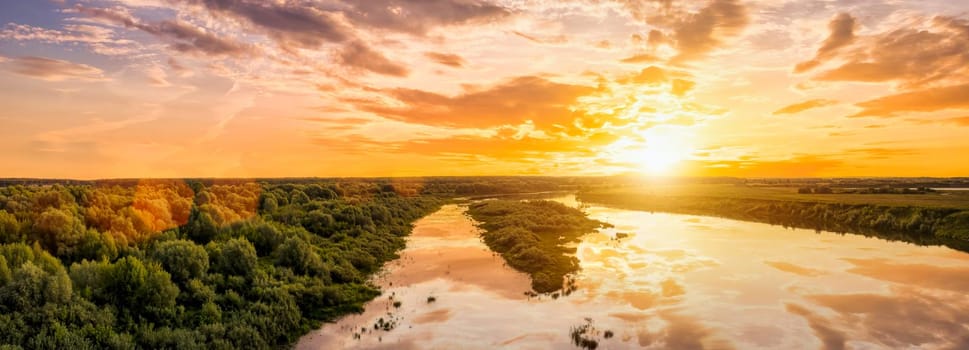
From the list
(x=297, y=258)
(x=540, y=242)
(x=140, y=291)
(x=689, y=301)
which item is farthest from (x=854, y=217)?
(x=140, y=291)

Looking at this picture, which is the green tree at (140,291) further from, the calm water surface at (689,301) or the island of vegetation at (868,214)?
the island of vegetation at (868,214)

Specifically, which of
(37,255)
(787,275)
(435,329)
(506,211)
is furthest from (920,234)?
(37,255)

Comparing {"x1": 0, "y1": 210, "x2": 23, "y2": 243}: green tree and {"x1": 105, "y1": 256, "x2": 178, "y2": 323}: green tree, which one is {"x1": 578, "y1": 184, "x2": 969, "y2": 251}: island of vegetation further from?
{"x1": 0, "y1": 210, "x2": 23, "y2": 243}: green tree

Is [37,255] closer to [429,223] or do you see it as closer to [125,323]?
[125,323]

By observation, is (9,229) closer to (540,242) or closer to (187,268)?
(187,268)

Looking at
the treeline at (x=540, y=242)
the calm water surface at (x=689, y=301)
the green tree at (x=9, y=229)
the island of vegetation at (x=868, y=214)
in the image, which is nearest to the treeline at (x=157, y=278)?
the green tree at (x=9, y=229)
